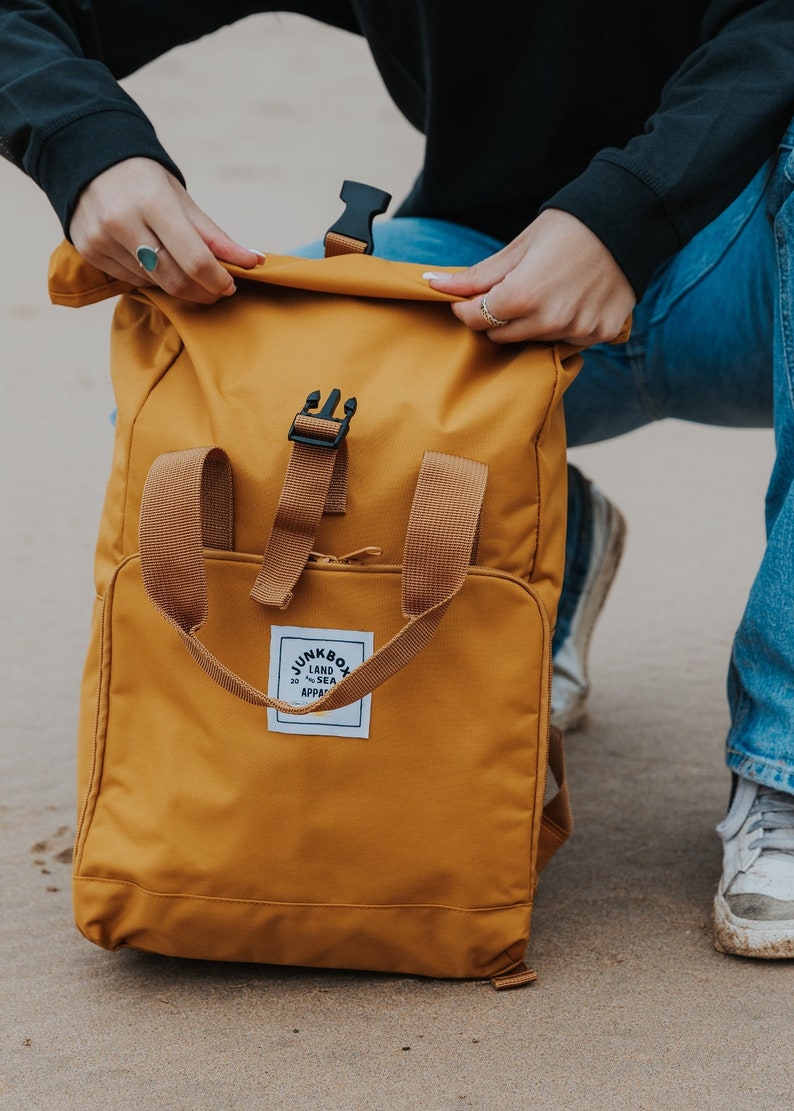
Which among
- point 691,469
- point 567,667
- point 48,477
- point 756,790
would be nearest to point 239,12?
point 567,667

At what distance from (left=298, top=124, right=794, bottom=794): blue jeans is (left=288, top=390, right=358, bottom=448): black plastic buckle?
505 mm

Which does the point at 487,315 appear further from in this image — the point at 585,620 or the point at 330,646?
the point at 585,620

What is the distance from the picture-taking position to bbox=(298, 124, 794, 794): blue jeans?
1.43m

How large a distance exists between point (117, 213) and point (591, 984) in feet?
3.09

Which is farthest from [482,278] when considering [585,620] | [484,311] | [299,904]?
[585,620]

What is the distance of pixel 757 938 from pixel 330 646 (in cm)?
56

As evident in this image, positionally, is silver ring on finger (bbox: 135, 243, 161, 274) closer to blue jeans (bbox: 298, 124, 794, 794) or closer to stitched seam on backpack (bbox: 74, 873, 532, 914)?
blue jeans (bbox: 298, 124, 794, 794)

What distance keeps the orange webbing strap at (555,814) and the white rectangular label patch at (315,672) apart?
26 centimetres

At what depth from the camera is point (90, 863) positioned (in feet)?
4.32

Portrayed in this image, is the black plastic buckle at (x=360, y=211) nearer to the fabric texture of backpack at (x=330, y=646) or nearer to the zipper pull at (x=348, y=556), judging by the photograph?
the fabric texture of backpack at (x=330, y=646)

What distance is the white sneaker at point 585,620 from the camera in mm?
2029

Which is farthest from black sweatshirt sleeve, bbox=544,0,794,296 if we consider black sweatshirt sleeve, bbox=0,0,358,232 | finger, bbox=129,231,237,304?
black sweatshirt sleeve, bbox=0,0,358,232

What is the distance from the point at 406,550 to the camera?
1.23 m

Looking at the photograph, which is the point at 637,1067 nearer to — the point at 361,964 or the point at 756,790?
the point at 361,964
